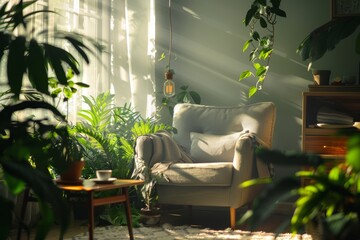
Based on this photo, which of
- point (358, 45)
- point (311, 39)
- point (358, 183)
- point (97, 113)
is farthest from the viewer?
point (97, 113)

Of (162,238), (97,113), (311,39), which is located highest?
(311,39)

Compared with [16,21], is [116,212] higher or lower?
lower

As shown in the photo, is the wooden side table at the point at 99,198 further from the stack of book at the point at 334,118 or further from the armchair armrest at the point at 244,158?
the stack of book at the point at 334,118

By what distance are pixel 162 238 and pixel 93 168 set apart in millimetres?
1180

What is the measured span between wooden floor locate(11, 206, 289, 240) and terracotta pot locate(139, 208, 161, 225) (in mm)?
179

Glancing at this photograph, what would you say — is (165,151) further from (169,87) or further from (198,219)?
(169,87)

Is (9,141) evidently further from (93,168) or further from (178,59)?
(178,59)

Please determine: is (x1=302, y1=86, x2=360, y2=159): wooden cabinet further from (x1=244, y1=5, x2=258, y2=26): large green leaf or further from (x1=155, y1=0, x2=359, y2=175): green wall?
(x1=244, y1=5, x2=258, y2=26): large green leaf

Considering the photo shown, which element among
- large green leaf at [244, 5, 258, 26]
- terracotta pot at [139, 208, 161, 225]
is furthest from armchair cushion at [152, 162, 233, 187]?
large green leaf at [244, 5, 258, 26]

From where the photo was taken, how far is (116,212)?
16.0ft

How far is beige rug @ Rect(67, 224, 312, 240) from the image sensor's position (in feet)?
14.1

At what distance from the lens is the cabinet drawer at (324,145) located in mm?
4930

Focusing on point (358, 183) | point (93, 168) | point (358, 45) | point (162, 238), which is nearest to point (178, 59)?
point (93, 168)

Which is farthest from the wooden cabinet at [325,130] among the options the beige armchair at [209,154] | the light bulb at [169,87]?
the light bulb at [169,87]
